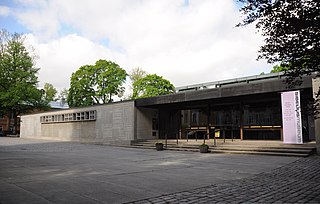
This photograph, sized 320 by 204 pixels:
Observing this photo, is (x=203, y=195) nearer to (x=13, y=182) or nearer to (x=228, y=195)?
(x=228, y=195)

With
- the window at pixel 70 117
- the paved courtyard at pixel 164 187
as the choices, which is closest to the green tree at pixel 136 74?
the window at pixel 70 117

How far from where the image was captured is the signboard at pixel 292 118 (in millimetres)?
13796

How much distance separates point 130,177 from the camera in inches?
295

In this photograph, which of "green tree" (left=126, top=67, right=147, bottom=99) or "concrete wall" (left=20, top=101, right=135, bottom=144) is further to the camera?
"green tree" (left=126, top=67, right=147, bottom=99)

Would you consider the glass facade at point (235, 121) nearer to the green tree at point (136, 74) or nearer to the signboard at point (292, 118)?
the signboard at point (292, 118)

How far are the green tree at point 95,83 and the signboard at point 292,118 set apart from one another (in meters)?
31.2

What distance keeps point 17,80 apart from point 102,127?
78.6 feet

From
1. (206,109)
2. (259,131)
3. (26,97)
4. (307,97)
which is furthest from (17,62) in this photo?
(307,97)

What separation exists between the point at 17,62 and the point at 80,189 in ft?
132

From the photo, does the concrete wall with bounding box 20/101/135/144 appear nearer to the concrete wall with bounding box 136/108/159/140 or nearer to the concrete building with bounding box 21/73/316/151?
the concrete building with bounding box 21/73/316/151

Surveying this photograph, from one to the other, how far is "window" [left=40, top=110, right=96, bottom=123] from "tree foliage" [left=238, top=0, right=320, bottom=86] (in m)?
21.0

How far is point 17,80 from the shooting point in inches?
1585

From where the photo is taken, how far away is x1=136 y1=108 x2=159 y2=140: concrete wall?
2189 centimetres

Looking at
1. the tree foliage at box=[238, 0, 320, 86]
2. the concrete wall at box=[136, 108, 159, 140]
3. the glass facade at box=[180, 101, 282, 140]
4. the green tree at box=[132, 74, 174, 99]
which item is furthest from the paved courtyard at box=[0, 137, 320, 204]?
the green tree at box=[132, 74, 174, 99]
